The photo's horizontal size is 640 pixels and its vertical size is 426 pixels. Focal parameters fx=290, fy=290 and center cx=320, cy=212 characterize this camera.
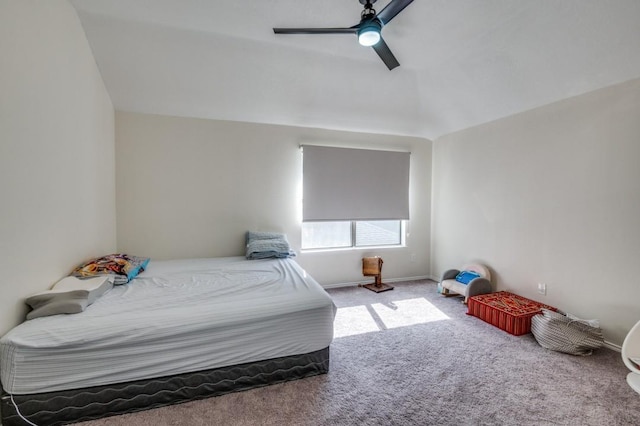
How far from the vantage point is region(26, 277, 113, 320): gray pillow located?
1.85 m

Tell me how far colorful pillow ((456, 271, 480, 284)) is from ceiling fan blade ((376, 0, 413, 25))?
3194mm

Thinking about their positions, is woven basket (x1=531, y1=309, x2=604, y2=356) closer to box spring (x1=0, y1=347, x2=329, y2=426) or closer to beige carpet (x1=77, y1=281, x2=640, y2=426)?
beige carpet (x1=77, y1=281, x2=640, y2=426)

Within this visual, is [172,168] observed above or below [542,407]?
above

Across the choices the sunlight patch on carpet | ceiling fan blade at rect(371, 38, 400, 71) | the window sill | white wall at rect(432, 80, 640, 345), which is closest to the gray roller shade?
the window sill

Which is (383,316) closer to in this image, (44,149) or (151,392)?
(151,392)

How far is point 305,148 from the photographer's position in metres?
4.14

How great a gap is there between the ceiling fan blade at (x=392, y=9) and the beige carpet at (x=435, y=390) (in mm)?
2564

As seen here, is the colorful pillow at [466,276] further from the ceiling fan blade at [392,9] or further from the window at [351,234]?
the ceiling fan blade at [392,9]

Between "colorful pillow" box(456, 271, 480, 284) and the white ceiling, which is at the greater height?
the white ceiling

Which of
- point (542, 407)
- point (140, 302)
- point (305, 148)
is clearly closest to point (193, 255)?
point (140, 302)

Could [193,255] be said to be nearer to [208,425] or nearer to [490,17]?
[208,425]

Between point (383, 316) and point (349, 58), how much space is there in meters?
2.93

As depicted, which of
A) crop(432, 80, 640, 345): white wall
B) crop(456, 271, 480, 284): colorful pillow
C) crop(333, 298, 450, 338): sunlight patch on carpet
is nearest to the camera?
crop(432, 80, 640, 345): white wall

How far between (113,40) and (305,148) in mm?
2347
